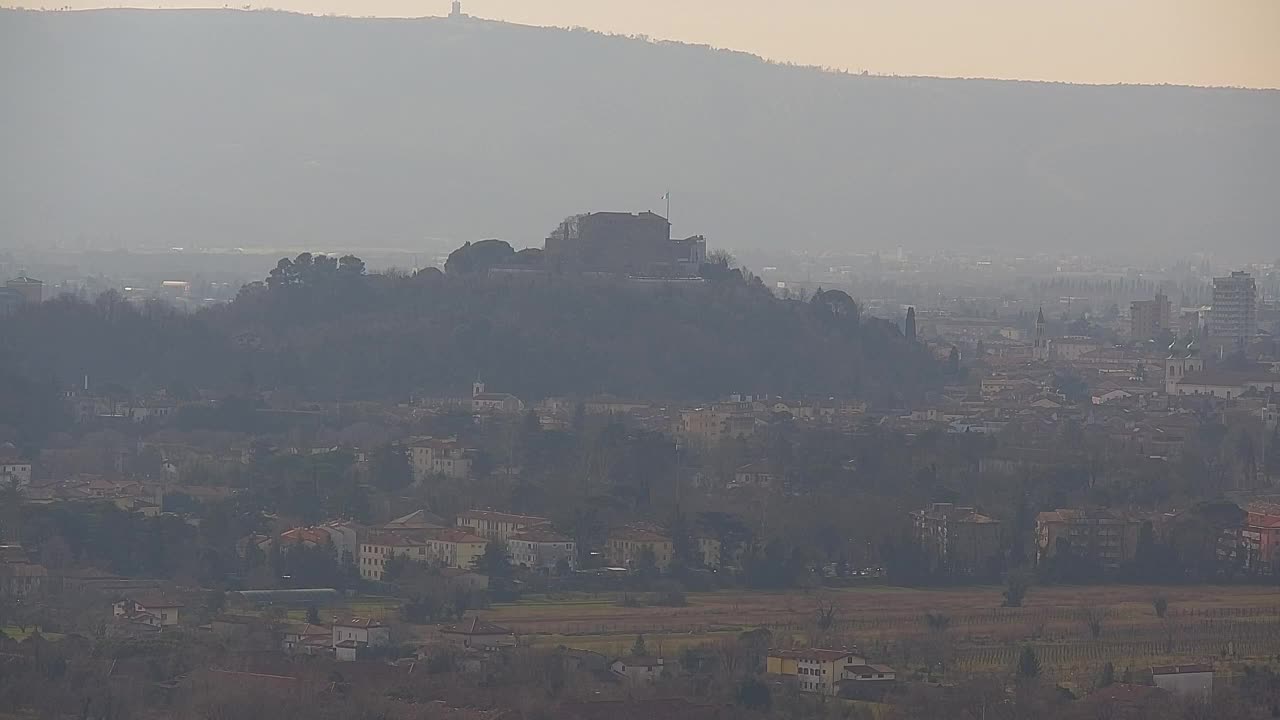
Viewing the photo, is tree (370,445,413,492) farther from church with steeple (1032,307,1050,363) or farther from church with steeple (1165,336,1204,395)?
church with steeple (1032,307,1050,363)

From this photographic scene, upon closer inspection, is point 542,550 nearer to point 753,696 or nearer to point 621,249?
point 753,696

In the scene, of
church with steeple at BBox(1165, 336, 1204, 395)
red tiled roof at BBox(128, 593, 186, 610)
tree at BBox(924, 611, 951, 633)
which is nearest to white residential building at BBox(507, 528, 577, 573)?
tree at BBox(924, 611, 951, 633)

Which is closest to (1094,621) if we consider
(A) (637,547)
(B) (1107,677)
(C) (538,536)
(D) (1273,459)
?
(B) (1107,677)

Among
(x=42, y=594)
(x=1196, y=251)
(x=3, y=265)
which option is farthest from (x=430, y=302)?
(x=1196, y=251)

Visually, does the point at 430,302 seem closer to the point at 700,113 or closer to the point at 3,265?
the point at 3,265

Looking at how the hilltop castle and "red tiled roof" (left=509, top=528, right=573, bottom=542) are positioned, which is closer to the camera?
→ "red tiled roof" (left=509, top=528, right=573, bottom=542)
